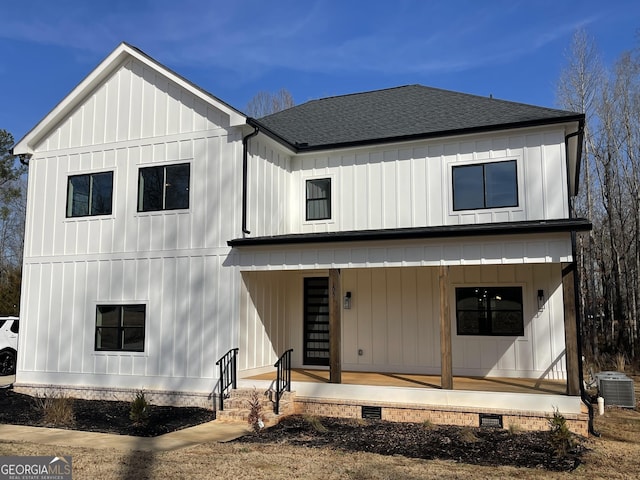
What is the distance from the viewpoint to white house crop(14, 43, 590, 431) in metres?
11.3

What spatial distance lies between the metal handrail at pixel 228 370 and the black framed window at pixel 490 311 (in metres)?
5.14

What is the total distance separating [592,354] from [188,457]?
18038 mm

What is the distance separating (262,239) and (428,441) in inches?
194

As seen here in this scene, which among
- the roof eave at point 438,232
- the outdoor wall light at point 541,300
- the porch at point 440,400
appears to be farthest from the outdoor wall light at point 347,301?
the outdoor wall light at point 541,300

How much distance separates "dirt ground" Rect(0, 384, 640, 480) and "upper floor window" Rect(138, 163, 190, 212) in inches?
222

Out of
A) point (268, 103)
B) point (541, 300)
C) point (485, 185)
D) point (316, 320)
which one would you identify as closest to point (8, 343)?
point (316, 320)

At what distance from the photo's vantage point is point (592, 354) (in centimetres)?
2047

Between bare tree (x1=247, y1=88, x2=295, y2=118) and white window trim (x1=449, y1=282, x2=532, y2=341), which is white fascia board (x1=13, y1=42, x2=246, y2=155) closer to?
white window trim (x1=449, y1=282, x2=532, y2=341)

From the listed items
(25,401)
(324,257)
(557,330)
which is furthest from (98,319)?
(557,330)

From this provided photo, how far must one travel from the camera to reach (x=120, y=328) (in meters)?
12.4

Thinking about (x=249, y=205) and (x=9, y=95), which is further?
(x=9, y=95)

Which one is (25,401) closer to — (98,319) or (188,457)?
(98,319)

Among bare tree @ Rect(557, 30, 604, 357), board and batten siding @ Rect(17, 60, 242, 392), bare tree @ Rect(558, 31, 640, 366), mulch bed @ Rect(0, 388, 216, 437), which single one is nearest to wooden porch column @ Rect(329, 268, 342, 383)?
board and batten siding @ Rect(17, 60, 242, 392)

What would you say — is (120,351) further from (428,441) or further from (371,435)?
(428,441)
